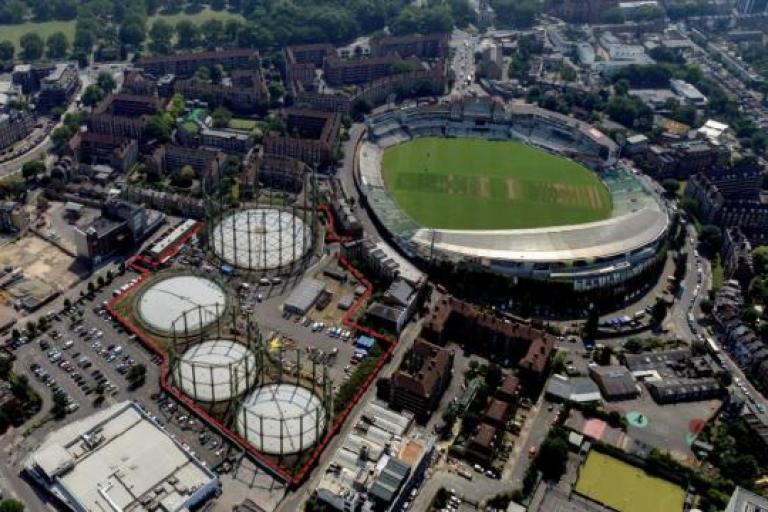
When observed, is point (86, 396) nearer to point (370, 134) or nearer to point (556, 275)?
point (556, 275)

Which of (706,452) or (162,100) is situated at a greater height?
(162,100)

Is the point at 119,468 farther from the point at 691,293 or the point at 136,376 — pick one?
the point at 691,293

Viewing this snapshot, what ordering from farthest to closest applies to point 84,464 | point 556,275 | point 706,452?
point 556,275, point 706,452, point 84,464

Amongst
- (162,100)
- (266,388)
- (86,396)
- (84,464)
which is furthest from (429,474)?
(162,100)

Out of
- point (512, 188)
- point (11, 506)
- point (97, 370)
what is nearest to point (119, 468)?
point (11, 506)

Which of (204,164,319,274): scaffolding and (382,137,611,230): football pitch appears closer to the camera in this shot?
(204,164,319,274): scaffolding

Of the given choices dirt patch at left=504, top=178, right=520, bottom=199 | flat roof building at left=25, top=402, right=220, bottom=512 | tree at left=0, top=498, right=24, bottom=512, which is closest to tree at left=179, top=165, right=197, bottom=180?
dirt patch at left=504, top=178, right=520, bottom=199

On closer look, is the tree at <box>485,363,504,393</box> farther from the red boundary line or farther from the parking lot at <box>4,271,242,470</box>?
the parking lot at <box>4,271,242,470</box>
